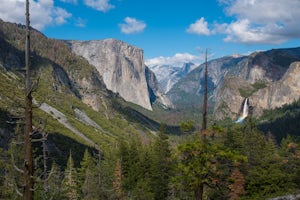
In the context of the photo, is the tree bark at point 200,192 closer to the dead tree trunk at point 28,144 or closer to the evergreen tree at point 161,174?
the dead tree trunk at point 28,144

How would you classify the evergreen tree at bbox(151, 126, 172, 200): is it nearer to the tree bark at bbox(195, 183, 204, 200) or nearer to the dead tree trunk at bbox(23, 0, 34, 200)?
the tree bark at bbox(195, 183, 204, 200)

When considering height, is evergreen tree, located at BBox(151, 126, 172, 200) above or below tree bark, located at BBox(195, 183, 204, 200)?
below

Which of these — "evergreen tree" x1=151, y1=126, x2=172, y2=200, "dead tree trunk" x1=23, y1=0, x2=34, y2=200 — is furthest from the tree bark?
"evergreen tree" x1=151, y1=126, x2=172, y2=200

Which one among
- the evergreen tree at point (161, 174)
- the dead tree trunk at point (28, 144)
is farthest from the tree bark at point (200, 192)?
the evergreen tree at point (161, 174)

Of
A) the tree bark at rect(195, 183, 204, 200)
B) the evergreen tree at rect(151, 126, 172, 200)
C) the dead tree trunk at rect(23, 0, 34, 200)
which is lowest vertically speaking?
the evergreen tree at rect(151, 126, 172, 200)

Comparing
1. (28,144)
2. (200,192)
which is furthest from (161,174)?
(28,144)

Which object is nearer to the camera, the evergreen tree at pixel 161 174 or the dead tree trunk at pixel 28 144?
the dead tree trunk at pixel 28 144

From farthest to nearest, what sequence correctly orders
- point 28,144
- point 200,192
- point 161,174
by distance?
point 161,174
point 200,192
point 28,144

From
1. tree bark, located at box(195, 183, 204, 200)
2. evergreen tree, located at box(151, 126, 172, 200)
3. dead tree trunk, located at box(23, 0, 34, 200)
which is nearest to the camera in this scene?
dead tree trunk, located at box(23, 0, 34, 200)

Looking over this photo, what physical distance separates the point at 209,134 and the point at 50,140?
12448 cm

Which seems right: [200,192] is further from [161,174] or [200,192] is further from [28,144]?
[161,174]

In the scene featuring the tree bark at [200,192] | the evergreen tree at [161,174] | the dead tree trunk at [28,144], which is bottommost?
the evergreen tree at [161,174]

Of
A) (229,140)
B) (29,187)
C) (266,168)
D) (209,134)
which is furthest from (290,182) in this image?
(29,187)

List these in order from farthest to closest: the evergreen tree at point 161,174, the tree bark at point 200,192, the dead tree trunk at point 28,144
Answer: the evergreen tree at point 161,174 < the tree bark at point 200,192 < the dead tree trunk at point 28,144
